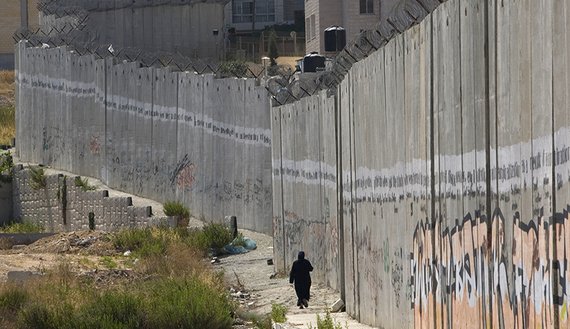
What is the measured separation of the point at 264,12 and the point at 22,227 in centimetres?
4568

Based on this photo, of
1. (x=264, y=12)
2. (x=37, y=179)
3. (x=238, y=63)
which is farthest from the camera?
(x=264, y=12)

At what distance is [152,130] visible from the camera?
119ft

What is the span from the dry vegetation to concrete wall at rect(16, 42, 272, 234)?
6.34 metres

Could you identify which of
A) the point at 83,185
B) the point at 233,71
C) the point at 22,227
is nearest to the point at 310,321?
the point at 233,71

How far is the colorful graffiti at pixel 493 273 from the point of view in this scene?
9.05m

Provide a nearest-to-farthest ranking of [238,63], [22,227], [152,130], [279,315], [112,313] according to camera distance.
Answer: [279,315]
[112,313]
[152,130]
[22,227]
[238,63]

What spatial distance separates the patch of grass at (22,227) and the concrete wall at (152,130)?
163cm

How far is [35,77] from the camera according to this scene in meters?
42.6

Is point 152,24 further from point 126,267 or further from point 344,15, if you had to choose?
point 126,267

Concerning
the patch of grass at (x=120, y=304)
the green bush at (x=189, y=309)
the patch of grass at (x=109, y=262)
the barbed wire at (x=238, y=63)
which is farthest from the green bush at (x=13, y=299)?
the patch of grass at (x=109, y=262)

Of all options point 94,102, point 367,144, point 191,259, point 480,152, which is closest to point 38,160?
point 94,102

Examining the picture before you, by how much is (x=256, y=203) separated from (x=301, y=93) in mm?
6930

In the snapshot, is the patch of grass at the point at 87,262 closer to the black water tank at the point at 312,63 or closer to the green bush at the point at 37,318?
the black water tank at the point at 312,63

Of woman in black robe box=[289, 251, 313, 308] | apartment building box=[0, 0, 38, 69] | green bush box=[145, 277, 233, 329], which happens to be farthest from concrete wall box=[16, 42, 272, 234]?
apartment building box=[0, 0, 38, 69]
